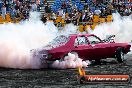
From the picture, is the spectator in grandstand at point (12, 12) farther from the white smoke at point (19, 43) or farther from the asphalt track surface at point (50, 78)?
the asphalt track surface at point (50, 78)

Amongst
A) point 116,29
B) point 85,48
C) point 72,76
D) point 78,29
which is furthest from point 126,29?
point 72,76

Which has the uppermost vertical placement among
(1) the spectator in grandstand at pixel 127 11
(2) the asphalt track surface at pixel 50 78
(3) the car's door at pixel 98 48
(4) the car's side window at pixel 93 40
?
(1) the spectator in grandstand at pixel 127 11

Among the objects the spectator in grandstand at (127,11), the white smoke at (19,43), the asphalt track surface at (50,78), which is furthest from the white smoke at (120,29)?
the asphalt track surface at (50,78)

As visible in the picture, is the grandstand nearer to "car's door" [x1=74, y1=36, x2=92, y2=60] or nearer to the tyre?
the tyre

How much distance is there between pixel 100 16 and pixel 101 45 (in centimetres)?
1419

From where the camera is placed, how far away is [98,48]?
1753 cm

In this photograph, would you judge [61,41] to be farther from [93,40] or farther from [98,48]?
[98,48]

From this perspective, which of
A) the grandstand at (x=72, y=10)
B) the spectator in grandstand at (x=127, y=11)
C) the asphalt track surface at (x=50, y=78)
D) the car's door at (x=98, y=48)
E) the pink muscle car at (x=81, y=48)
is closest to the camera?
the asphalt track surface at (x=50, y=78)

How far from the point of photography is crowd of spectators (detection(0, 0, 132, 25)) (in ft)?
94.9

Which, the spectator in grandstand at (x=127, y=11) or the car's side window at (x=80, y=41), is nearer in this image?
the car's side window at (x=80, y=41)

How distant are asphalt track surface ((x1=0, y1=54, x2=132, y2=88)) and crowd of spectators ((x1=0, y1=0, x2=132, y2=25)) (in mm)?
12428

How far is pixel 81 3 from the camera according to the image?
33.3 m

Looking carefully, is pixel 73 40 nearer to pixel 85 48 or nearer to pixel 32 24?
pixel 85 48

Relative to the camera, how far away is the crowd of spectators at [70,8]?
94.9 ft
